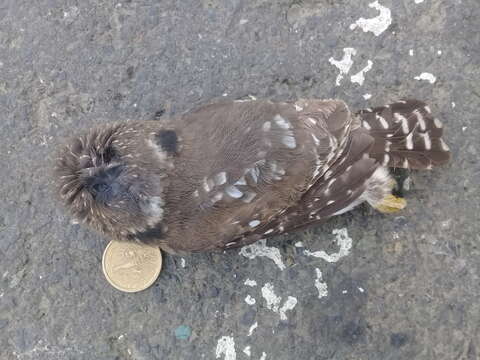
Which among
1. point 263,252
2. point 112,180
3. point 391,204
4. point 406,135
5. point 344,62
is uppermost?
point 112,180

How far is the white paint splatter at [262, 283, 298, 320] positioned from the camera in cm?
372

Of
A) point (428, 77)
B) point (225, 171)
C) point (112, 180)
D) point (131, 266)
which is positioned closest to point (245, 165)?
point (225, 171)

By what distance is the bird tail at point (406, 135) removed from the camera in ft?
11.5

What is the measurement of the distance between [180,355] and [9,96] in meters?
2.38

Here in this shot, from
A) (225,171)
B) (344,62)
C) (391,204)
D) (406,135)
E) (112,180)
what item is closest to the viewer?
(112,180)

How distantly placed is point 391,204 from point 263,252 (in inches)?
37.1

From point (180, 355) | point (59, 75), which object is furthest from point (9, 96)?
point (180, 355)

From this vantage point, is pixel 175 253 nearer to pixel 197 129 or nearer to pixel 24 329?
pixel 197 129

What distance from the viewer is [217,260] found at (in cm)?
382

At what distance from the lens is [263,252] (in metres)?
3.80

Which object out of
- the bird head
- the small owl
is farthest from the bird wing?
the bird head

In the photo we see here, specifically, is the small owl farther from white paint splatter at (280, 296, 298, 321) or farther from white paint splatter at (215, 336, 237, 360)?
white paint splatter at (215, 336, 237, 360)

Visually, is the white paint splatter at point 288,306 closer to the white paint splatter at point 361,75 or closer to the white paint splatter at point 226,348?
the white paint splatter at point 226,348

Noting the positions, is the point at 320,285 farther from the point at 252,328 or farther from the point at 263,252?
the point at 252,328
